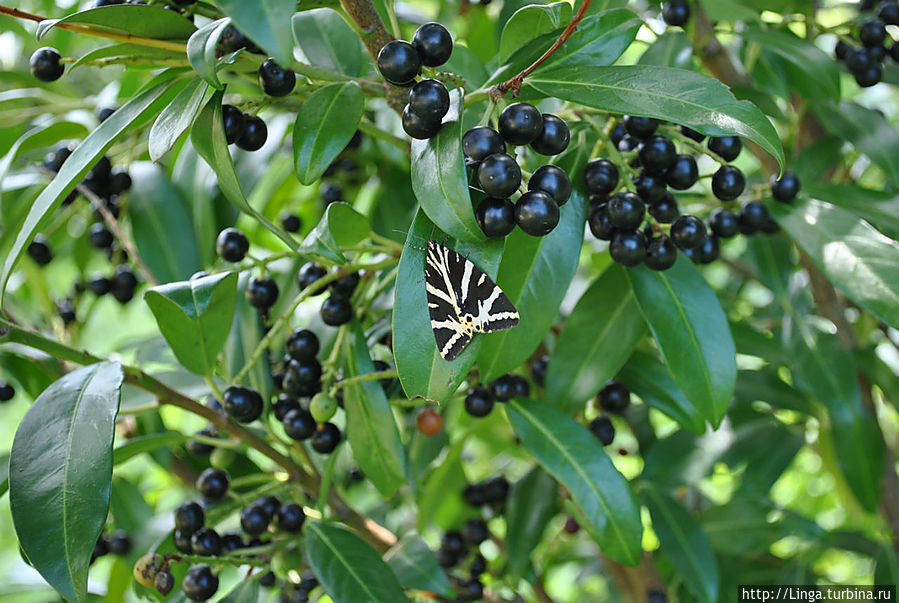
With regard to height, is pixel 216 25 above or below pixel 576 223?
above

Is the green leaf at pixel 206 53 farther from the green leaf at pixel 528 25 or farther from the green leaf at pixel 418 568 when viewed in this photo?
the green leaf at pixel 418 568

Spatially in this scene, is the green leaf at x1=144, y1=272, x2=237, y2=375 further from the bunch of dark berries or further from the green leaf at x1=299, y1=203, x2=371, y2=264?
the bunch of dark berries

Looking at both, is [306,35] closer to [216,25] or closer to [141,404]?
[216,25]

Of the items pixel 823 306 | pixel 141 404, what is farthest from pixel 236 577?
pixel 823 306

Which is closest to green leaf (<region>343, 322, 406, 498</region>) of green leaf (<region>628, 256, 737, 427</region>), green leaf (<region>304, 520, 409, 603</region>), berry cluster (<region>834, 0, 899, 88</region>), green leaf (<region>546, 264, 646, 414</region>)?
green leaf (<region>304, 520, 409, 603</region>)

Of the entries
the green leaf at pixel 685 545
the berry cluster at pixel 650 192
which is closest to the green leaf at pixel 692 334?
the berry cluster at pixel 650 192
